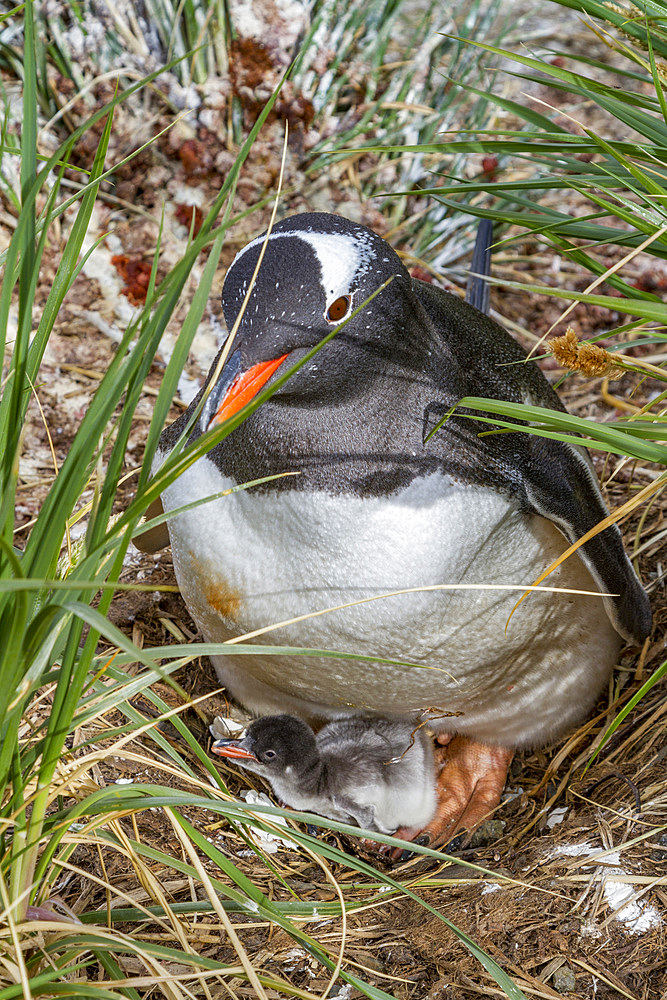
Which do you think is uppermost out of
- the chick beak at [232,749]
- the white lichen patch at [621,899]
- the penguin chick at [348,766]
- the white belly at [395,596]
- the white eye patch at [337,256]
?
the white eye patch at [337,256]

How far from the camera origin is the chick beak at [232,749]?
279 centimetres

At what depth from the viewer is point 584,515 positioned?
2.53 m

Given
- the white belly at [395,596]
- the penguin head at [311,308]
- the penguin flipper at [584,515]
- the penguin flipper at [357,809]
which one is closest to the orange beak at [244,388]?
the penguin head at [311,308]

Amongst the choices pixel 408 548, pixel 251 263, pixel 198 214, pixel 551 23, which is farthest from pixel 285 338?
pixel 551 23

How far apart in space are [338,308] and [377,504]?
0.49 meters

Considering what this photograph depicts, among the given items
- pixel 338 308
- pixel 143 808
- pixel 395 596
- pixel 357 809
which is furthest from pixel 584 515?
pixel 143 808

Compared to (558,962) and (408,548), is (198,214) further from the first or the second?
(558,962)

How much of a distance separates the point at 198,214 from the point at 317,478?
2500mm

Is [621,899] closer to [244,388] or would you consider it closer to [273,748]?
[273,748]

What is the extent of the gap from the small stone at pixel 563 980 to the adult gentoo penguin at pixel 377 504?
2.21ft

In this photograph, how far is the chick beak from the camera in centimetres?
279

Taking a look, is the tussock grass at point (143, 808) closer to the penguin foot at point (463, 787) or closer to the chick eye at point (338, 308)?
the penguin foot at point (463, 787)

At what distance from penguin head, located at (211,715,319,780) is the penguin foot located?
411mm

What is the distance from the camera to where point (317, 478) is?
2.35 metres
